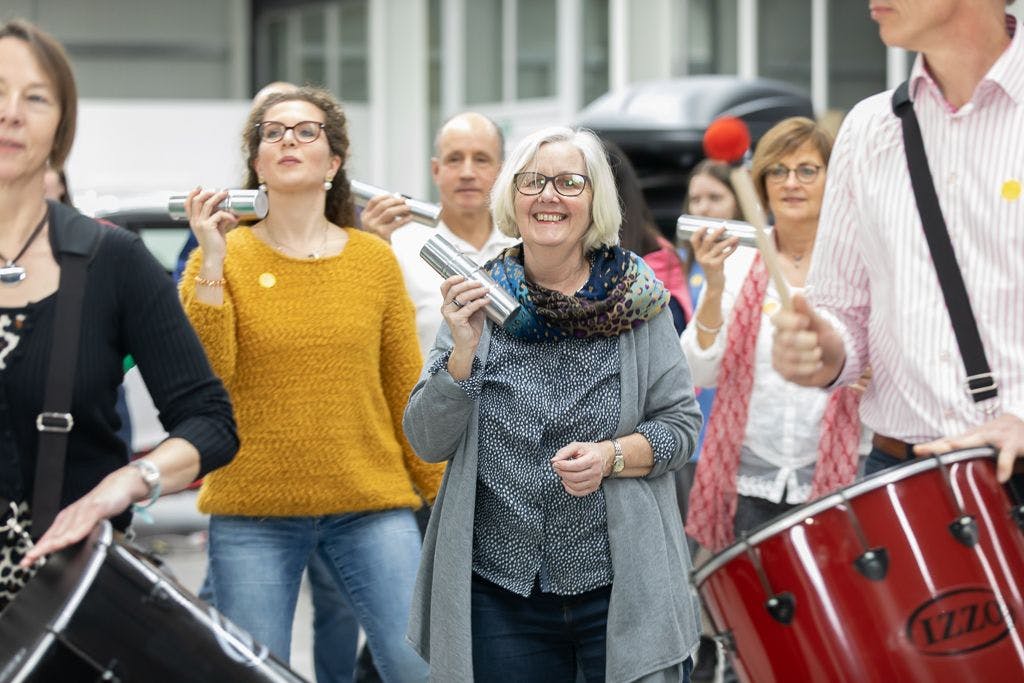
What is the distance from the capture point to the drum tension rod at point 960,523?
2.46 metres

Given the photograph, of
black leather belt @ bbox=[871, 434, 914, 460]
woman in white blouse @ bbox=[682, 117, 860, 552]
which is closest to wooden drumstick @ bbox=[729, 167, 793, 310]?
black leather belt @ bbox=[871, 434, 914, 460]

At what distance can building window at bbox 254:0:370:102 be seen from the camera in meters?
19.4

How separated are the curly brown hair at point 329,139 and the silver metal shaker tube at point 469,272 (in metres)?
1.08

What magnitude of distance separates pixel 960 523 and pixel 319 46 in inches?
734

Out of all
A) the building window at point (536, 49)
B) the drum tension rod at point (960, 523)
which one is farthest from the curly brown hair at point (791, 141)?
the building window at point (536, 49)

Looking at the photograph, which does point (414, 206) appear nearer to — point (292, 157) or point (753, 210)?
point (292, 157)

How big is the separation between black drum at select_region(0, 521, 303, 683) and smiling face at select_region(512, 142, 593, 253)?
4.02 feet

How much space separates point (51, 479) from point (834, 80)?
39.3ft

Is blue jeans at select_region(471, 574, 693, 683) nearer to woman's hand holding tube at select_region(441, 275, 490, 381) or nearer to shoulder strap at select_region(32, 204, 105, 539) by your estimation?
woman's hand holding tube at select_region(441, 275, 490, 381)

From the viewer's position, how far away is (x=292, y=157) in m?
4.04

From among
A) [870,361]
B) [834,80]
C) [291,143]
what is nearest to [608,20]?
[834,80]

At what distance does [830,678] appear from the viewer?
8.18ft

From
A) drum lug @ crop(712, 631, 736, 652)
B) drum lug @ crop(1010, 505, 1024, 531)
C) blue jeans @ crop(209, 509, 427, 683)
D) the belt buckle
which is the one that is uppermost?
the belt buckle

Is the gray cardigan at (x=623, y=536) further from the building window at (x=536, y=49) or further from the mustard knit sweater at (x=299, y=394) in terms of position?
the building window at (x=536, y=49)
